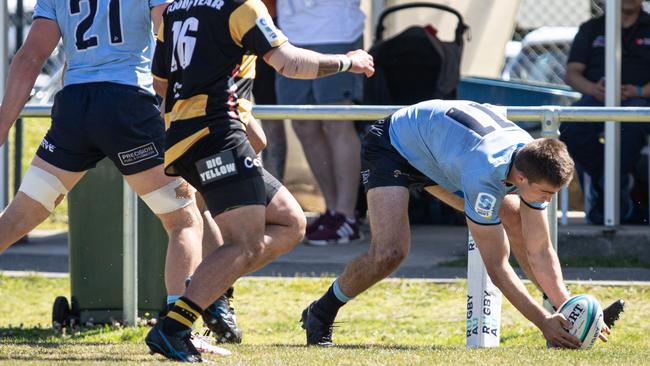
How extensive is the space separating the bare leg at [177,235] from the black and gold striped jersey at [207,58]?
1.18ft

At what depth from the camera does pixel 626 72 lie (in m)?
10.2

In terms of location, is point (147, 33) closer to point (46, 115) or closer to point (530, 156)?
point (46, 115)

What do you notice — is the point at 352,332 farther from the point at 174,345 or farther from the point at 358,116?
the point at 174,345

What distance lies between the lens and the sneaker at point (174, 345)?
5301 mm

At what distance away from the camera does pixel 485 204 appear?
5559 mm

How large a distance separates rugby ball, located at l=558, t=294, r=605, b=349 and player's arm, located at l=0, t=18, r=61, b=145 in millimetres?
2659

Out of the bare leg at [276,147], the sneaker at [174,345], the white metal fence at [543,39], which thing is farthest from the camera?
the white metal fence at [543,39]

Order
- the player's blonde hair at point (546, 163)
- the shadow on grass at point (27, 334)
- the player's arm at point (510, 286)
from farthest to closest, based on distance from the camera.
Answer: the shadow on grass at point (27, 334), the player's arm at point (510, 286), the player's blonde hair at point (546, 163)

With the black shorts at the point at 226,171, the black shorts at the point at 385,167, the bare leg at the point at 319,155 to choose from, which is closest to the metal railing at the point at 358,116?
the black shorts at the point at 385,167

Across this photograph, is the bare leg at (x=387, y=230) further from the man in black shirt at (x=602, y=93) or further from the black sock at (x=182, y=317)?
the man in black shirt at (x=602, y=93)

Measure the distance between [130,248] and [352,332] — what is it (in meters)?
1.40

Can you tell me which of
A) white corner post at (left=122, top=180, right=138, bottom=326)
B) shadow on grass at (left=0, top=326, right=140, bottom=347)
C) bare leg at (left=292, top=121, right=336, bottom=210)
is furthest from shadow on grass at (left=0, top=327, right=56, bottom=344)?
bare leg at (left=292, top=121, right=336, bottom=210)

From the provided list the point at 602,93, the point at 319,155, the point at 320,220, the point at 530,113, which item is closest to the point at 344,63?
the point at 530,113

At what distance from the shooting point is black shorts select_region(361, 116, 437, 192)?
6305 millimetres
